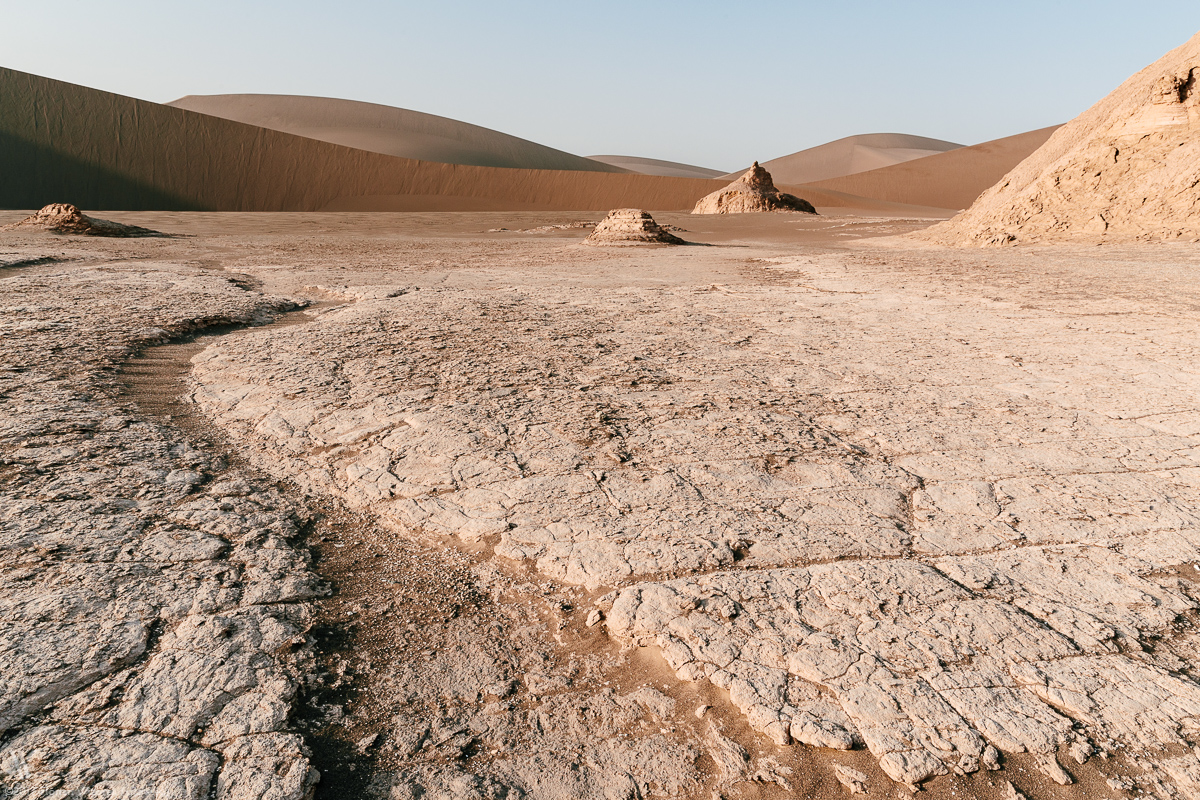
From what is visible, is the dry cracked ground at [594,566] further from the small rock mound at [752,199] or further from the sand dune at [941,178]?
the sand dune at [941,178]

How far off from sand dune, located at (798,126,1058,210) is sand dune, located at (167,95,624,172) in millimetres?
14783

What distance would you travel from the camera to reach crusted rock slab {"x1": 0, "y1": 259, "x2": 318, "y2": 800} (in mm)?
916

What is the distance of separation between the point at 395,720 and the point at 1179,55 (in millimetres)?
11676

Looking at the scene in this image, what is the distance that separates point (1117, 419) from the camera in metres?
2.12

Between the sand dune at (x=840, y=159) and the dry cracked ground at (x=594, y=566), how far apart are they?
176 ft

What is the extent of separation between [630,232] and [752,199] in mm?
11159

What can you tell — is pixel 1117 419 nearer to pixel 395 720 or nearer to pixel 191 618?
pixel 395 720

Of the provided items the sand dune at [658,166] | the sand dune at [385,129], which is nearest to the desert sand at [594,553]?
the sand dune at [385,129]

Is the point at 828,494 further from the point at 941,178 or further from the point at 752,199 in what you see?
the point at 941,178

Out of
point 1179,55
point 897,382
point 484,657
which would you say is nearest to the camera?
point 484,657

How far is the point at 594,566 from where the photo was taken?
1411mm

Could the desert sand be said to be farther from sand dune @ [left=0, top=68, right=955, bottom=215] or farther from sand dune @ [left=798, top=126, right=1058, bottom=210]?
sand dune @ [left=798, top=126, right=1058, bottom=210]

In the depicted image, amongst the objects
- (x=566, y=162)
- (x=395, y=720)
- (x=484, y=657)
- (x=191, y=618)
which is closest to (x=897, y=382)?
(x=484, y=657)

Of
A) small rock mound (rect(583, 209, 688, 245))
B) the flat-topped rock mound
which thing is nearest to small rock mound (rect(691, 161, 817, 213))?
the flat-topped rock mound
